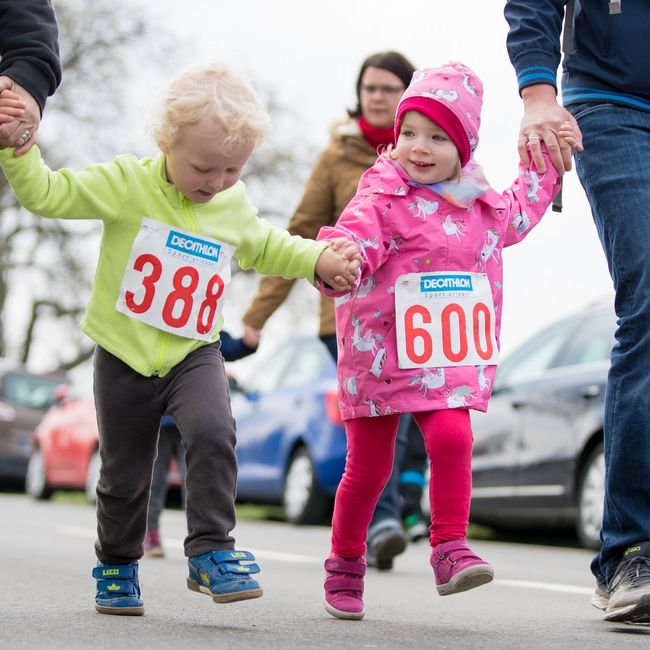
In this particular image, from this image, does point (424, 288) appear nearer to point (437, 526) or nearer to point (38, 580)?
point (437, 526)

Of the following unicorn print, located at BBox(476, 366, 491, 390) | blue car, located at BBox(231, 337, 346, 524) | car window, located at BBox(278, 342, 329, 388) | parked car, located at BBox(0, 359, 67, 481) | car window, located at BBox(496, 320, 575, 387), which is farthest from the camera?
parked car, located at BBox(0, 359, 67, 481)

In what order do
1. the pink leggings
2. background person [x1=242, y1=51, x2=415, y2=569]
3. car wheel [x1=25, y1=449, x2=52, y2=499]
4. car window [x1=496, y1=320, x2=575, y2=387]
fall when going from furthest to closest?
1. car wheel [x1=25, y1=449, x2=52, y2=499]
2. car window [x1=496, y1=320, x2=575, y2=387]
3. background person [x1=242, y1=51, x2=415, y2=569]
4. the pink leggings

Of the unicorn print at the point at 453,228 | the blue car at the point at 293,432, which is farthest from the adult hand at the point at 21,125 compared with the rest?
the blue car at the point at 293,432

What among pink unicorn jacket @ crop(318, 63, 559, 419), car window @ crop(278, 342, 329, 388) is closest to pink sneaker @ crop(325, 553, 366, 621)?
pink unicorn jacket @ crop(318, 63, 559, 419)

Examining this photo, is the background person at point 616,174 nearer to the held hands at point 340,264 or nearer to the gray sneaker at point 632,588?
the gray sneaker at point 632,588

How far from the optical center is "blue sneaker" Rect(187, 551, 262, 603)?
160 inches

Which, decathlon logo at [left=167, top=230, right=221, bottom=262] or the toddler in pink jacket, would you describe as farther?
the toddler in pink jacket

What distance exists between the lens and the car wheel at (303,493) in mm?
11516

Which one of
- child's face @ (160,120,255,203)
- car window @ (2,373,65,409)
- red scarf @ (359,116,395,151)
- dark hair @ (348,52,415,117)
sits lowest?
car window @ (2,373,65,409)

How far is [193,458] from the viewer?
13.8ft

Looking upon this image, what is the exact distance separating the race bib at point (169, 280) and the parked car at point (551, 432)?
15.9 feet

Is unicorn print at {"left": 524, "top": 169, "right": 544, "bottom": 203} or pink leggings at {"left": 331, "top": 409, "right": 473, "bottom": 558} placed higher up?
unicorn print at {"left": 524, "top": 169, "right": 544, "bottom": 203}

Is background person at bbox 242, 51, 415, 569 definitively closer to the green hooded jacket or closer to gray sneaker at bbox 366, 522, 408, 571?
gray sneaker at bbox 366, 522, 408, 571

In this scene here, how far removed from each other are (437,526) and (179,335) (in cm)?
94
